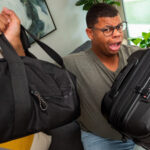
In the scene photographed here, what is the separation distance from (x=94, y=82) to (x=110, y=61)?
160 mm

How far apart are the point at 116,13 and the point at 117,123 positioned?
2.13 ft

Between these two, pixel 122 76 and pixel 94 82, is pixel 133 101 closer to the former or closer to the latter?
pixel 122 76

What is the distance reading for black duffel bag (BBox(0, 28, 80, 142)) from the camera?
46 centimetres

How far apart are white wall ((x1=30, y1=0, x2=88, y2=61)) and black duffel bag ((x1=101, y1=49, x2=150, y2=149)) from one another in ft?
4.60

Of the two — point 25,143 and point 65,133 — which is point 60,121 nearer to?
point 25,143

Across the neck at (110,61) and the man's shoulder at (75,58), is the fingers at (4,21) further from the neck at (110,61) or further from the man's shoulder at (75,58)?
the neck at (110,61)

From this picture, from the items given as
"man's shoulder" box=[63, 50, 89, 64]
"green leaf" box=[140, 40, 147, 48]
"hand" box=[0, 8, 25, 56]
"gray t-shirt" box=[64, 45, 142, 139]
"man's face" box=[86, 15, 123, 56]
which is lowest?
"green leaf" box=[140, 40, 147, 48]

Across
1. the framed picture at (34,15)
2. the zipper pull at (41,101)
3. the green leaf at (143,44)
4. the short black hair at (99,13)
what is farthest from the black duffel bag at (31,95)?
the green leaf at (143,44)

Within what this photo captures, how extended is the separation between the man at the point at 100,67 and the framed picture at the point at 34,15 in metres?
1.00

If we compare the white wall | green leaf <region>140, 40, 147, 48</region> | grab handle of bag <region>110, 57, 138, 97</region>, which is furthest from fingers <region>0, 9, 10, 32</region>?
green leaf <region>140, 40, 147, 48</region>

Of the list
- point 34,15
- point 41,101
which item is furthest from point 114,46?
point 34,15

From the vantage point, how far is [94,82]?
3.02 ft

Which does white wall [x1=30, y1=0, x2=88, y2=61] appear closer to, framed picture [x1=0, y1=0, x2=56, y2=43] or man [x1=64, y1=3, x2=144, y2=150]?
framed picture [x1=0, y1=0, x2=56, y2=43]

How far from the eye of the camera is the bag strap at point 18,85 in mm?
460
